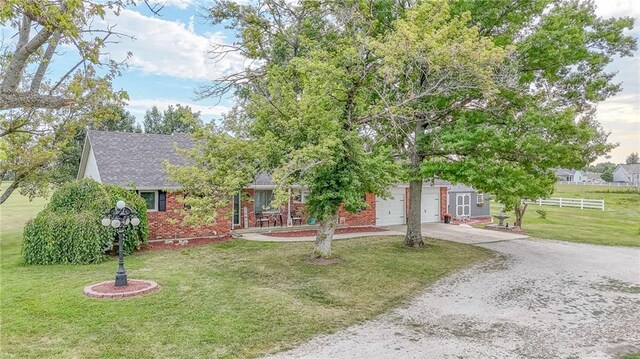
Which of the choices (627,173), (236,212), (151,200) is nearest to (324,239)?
(236,212)

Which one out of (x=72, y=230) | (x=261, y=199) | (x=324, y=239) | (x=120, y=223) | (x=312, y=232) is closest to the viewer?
(x=120, y=223)

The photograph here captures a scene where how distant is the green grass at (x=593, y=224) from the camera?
19797 mm

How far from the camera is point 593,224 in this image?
25.5 m

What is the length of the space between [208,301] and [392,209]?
16.8 meters

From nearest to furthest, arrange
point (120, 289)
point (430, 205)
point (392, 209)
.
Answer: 1. point (120, 289)
2. point (392, 209)
3. point (430, 205)

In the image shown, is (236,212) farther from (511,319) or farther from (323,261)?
(511,319)

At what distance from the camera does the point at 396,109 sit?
38.9ft

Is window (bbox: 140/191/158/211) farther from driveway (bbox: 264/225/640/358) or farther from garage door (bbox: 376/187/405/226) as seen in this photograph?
garage door (bbox: 376/187/405/226)

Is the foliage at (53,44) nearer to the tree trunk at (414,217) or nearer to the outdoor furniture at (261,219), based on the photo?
the tree trunk at (414,217)

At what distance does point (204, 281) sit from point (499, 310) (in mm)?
7304

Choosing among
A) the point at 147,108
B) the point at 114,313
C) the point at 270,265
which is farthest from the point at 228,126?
the point at 147,108

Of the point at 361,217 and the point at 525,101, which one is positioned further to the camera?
the point at 361,217

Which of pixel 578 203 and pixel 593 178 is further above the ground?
pixel 593 178

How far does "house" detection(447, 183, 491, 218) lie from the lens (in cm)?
2659
